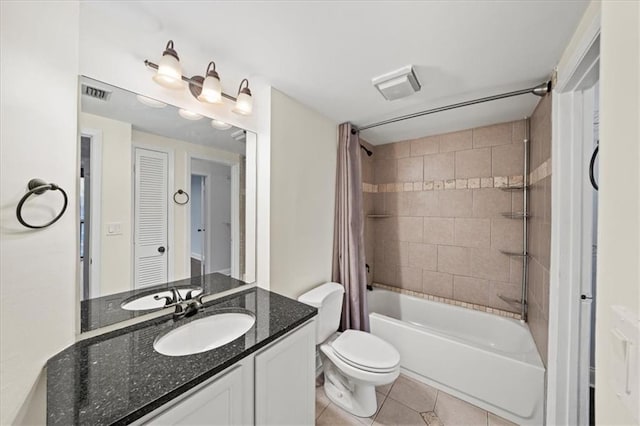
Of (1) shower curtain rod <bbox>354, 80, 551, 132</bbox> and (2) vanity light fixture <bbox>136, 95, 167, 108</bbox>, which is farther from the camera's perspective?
(1) shower curtain rod <bbox>354, 80, 551, 132</bbox>

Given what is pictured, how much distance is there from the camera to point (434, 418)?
1.59 m

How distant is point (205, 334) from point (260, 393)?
0.41 metres

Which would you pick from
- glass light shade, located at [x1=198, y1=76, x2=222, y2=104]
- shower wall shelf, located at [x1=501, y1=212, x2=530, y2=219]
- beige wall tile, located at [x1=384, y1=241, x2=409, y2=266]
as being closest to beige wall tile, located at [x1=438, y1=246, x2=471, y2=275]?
beige wall tile, located at [x1=384, y1=241, x2=409, y2=266]

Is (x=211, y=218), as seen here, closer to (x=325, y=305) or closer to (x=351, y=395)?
(x=325, y=305)

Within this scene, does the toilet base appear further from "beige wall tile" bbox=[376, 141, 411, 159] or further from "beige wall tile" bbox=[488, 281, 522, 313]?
"beige wall tile" bbox=[376, 141, 411, 159]

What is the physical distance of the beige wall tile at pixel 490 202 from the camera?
2.21 meters

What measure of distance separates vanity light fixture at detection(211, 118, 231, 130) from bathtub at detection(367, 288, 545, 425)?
1.98 m

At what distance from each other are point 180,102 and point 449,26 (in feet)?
4.58

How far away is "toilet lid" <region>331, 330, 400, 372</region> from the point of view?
4.97 ft

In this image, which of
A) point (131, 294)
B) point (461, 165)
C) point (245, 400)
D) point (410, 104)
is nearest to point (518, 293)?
point (461, 165)

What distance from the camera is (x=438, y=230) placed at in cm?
254

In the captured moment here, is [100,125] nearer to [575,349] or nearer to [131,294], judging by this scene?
[131,294]

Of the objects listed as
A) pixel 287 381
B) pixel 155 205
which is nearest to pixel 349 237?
pixel 287 381

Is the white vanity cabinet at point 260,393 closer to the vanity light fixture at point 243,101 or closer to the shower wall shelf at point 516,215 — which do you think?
the vanity light fixture at point 243,101
